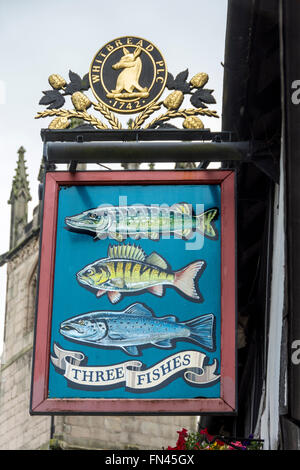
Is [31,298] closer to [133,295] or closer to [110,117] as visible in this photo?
[110,117]

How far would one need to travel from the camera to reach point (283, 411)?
8.48 metres

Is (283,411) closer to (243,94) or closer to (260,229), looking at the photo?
(243,94)

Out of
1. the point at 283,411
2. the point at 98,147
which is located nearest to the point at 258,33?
the point at 98,147

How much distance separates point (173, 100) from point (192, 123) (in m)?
0.28

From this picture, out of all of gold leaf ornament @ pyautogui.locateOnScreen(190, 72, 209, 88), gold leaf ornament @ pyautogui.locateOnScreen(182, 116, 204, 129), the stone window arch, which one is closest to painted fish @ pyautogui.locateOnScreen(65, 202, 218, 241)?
gold leaf ornament @ pyautogui.locateOnScreen(182, 116, 204, 129)

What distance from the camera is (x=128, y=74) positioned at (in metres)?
11.5

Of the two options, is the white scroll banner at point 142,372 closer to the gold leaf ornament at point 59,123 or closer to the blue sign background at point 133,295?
the blue sign background at point 133,295

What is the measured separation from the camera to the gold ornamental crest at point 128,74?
11.5 meters

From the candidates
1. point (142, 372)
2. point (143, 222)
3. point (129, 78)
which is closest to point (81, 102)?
point (129, 78)

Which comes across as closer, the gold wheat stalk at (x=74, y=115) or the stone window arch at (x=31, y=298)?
the gold wheat stalk at (x=74, y=115)

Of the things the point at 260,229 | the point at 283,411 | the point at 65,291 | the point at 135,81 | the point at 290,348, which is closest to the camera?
the point at 290,348

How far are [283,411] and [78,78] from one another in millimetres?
4432

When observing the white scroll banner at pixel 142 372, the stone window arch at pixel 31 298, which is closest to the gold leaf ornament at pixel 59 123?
the white scroll banner at pixel 142 372

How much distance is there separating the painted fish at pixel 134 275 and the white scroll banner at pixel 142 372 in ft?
1.89
